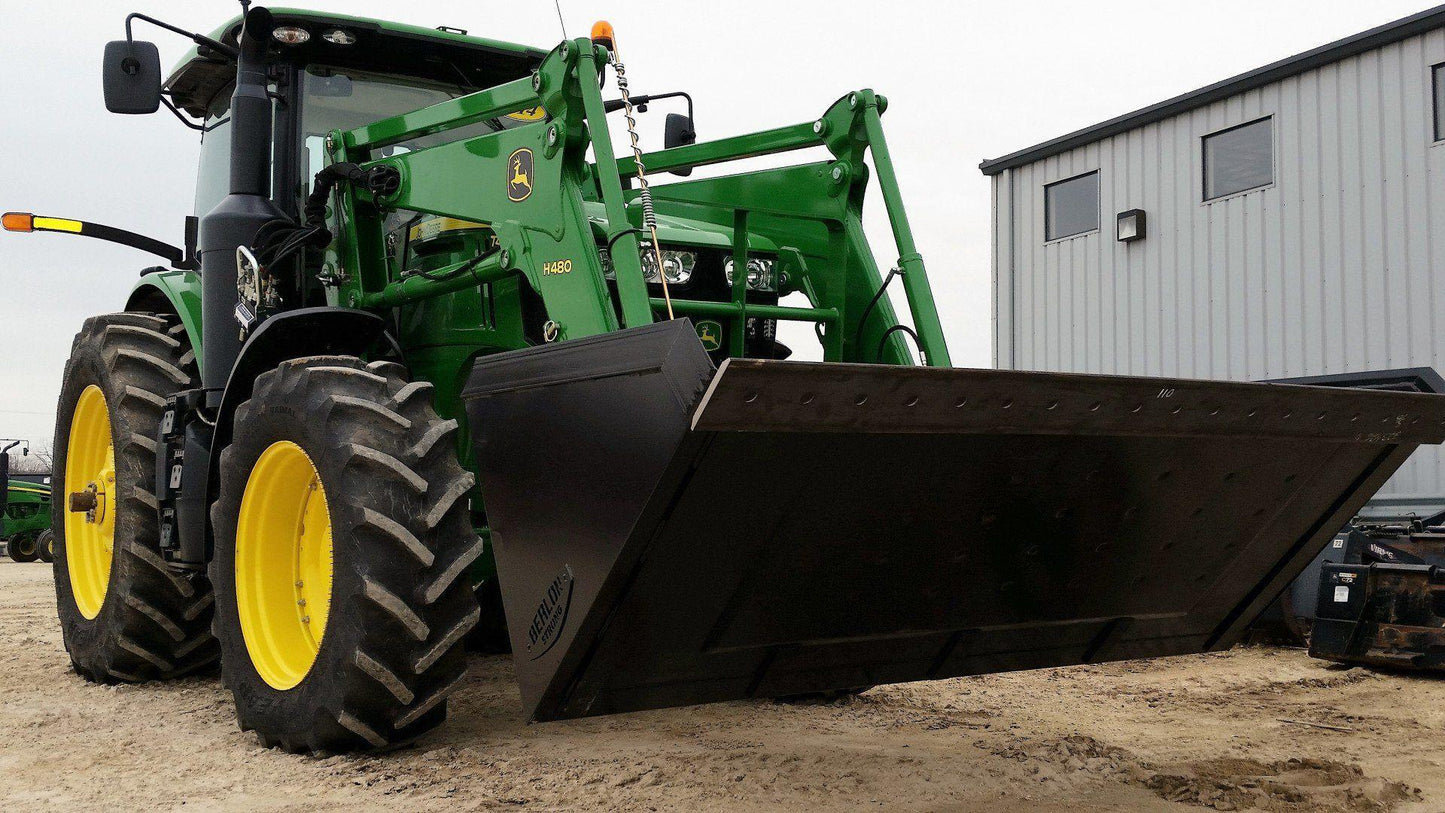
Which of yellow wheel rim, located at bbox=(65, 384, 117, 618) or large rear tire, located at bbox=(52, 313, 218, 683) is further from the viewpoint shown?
yellow wheel rim, located at bbox=(65, 384, 117, 618)

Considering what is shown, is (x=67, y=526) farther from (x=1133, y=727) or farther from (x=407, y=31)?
(x=1133, y=727)

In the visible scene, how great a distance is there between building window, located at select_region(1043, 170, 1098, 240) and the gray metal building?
0.02m

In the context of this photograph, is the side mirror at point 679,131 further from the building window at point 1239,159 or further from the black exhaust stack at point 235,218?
the building window at point 1239,159

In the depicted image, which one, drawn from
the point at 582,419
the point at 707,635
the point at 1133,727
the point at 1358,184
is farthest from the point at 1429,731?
the point at 1358,184

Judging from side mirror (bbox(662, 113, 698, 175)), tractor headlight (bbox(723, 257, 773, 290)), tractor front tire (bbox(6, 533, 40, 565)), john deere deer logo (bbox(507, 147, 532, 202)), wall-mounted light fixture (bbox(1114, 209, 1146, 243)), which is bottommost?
tractor front tire (bbox(6, 533, 40, 565))

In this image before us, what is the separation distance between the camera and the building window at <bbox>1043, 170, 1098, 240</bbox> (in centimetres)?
1295

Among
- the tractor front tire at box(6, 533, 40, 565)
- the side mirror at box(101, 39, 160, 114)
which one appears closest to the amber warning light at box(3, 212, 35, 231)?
the side mirror at box(101, 39, 160, 114)

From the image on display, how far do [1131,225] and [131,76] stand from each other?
381 inches

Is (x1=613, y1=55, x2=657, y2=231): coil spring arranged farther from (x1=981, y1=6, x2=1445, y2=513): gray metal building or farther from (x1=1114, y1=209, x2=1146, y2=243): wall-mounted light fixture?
(x1=1114, y1=209, x2=1146, y2=243): wall-mounted light fixture


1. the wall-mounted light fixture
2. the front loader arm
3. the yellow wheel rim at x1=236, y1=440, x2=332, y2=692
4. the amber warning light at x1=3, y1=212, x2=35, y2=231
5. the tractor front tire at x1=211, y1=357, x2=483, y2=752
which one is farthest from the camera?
the wall-mounted light fixture

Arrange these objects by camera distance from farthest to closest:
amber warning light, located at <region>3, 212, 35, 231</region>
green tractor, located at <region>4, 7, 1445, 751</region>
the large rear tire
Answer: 1. amber warning light, located at <region>3, 212, 35, 231</region>
2. the large rear tire
3. green tractor, located at <region>4, 7, 1445, 751</region>

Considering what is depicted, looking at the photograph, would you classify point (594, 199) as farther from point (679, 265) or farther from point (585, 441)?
point (585, 441)

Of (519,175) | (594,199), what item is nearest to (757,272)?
(594,199)

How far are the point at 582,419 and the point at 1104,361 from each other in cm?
1056
